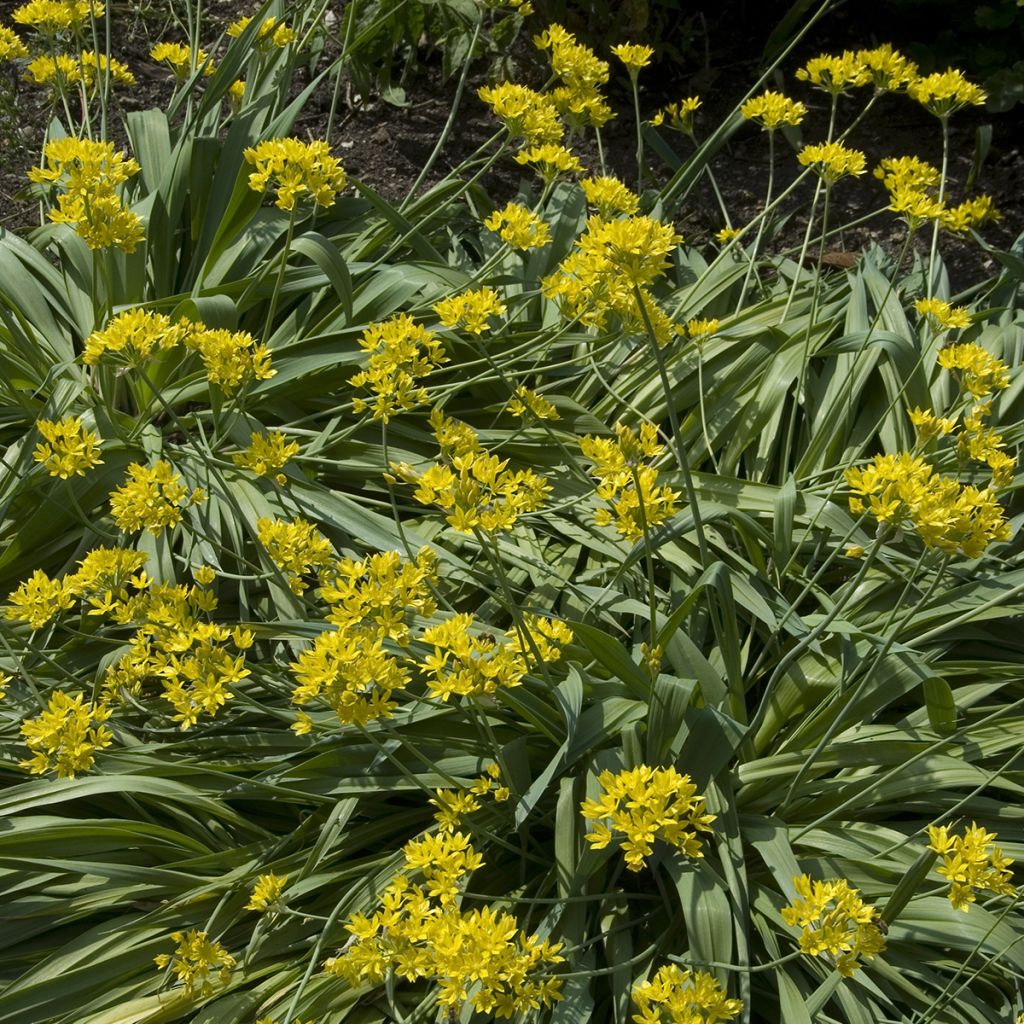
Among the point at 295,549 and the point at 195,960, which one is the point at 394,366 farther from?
the point at 195,960

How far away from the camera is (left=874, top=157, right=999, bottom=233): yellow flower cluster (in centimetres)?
255

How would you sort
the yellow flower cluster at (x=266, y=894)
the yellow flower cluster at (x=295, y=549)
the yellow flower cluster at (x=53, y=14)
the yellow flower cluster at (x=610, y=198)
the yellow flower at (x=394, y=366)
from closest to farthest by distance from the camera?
the yellow flower cluster at (x=266, y=894) < the yellow flower cluster at (x=295, y=549) < the yellow flower at (x=394, y=366) < the yellow flower cluster at (x=610, y=198) < the yellow flower cluster at (x=53, y=14)

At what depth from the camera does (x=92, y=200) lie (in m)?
2.33

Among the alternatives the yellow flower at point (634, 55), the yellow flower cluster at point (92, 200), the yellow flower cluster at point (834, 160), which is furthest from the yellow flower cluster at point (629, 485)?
the yellow flower at point (634, 55)

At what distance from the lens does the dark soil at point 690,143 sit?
4363 mm

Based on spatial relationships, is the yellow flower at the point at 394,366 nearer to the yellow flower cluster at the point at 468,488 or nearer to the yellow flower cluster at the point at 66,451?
the yellow flower cluster at the point at 468,488

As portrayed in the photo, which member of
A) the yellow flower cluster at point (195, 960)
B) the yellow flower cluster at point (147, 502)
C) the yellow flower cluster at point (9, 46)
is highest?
the yellow flower cluster at point (9, 46)

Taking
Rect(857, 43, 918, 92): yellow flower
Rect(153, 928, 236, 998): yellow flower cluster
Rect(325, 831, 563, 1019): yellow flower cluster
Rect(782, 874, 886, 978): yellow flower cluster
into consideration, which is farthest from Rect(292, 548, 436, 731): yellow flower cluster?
Rect(857, 43, 918, 92): yellow flower

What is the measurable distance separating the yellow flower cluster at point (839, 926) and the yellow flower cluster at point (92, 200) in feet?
5.93

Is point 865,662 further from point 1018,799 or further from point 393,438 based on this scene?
point 393,438

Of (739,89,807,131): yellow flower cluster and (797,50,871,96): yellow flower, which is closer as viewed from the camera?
(797,50,871,96): yellow flower

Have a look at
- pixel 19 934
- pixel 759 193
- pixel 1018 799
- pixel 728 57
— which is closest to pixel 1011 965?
pixel 1018 799

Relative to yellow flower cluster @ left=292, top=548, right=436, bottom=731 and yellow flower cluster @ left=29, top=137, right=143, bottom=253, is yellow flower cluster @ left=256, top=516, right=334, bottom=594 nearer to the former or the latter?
yellow flower cluster @ left=292, top=548, right=436, bottom=731

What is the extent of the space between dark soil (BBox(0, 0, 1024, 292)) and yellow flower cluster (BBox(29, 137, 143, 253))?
6.31ft
